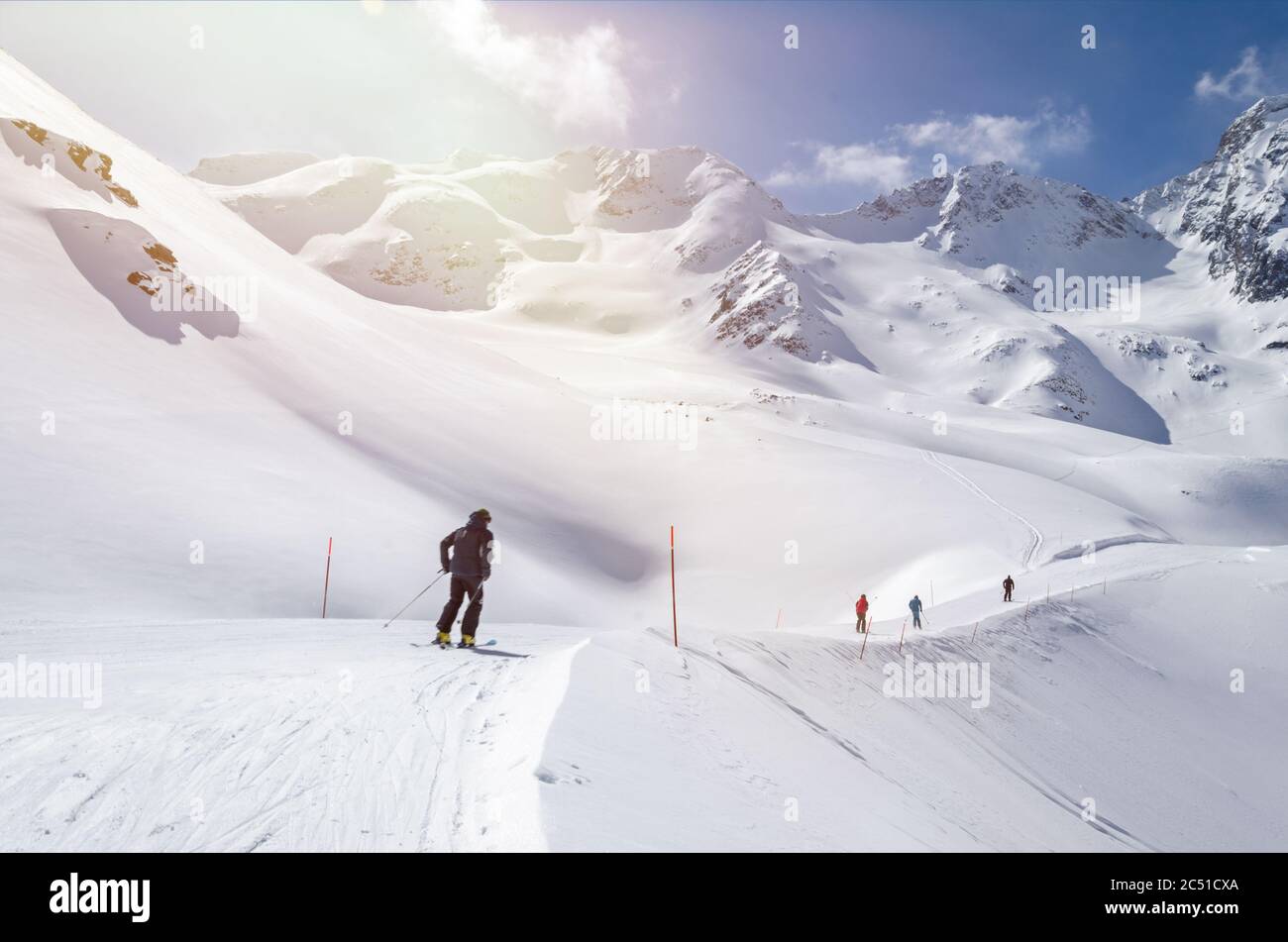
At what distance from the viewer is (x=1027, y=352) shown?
14275 centimetres

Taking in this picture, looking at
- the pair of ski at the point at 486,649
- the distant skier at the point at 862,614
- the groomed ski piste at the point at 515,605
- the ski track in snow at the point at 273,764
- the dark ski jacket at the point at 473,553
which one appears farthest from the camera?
the distant skier at the point at 862,614

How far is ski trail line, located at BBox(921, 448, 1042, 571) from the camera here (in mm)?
33031

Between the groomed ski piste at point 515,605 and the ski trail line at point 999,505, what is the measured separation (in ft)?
1.49

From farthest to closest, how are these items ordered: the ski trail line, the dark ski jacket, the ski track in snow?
the ski trail line → the dark ski jacket → the ski track in snow

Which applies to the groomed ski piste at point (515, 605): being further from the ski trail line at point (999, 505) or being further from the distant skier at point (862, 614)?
the distant skier at point (862, 614)

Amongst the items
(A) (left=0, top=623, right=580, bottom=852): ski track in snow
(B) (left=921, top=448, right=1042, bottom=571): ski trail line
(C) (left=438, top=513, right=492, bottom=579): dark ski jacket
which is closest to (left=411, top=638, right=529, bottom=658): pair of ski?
(C) (left=438, top=513, right=492, bottom=579): dark ski jacket

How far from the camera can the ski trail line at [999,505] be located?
33031mm

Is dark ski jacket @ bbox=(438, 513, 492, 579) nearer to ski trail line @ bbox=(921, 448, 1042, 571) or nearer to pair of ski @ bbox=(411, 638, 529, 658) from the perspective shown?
pair of ski @ bbox=(411, 638, 529, 658)

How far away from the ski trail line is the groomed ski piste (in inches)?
17.8

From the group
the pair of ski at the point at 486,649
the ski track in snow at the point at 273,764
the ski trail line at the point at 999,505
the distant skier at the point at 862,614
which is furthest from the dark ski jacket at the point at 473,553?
the ski trail line at the point at 999,505
